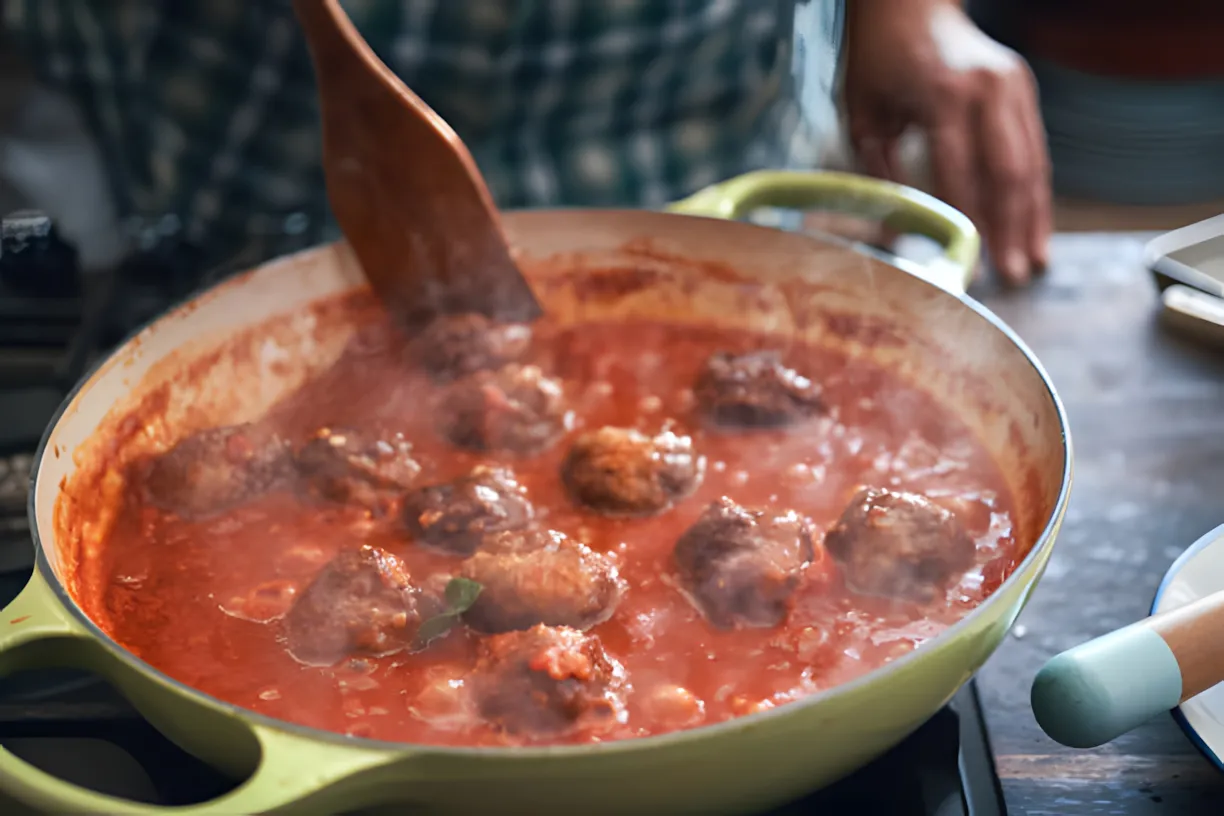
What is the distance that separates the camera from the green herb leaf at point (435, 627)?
145cm

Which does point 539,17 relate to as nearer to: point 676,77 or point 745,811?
point 676,77

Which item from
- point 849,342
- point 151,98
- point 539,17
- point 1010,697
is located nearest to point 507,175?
point 539,17

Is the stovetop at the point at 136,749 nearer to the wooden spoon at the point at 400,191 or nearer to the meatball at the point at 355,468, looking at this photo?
the meatball at the point at 355,468

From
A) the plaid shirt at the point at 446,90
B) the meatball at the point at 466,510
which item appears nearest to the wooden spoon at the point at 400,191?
the meatball at the point at 466,510

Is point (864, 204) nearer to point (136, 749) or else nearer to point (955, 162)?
point (955, 162)

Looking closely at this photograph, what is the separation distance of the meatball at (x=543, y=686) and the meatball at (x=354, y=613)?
16cm

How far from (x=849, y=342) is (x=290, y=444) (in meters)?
1.03

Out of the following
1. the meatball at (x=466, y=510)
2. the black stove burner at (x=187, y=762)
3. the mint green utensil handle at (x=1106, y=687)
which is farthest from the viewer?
the meatball at (x=466, y=510)

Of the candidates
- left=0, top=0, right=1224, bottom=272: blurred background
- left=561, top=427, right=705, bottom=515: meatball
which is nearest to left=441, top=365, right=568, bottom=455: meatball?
left=561, top=427, right=705, bottom=515: meatball

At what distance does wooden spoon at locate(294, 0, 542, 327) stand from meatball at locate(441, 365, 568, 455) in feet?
0.70

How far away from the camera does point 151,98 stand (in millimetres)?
2721

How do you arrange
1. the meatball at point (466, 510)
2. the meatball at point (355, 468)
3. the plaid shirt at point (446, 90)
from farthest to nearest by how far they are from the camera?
1. the plaid shirt at point (446, 90)
2. the meatball at point (355, 468)
3. the meatball at point (466, 510)

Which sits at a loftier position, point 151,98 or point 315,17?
point 315,17

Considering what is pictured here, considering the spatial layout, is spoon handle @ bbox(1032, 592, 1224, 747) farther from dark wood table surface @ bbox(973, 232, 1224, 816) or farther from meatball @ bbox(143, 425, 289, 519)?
meatball @ bbox(143, 425, 289, 519)
